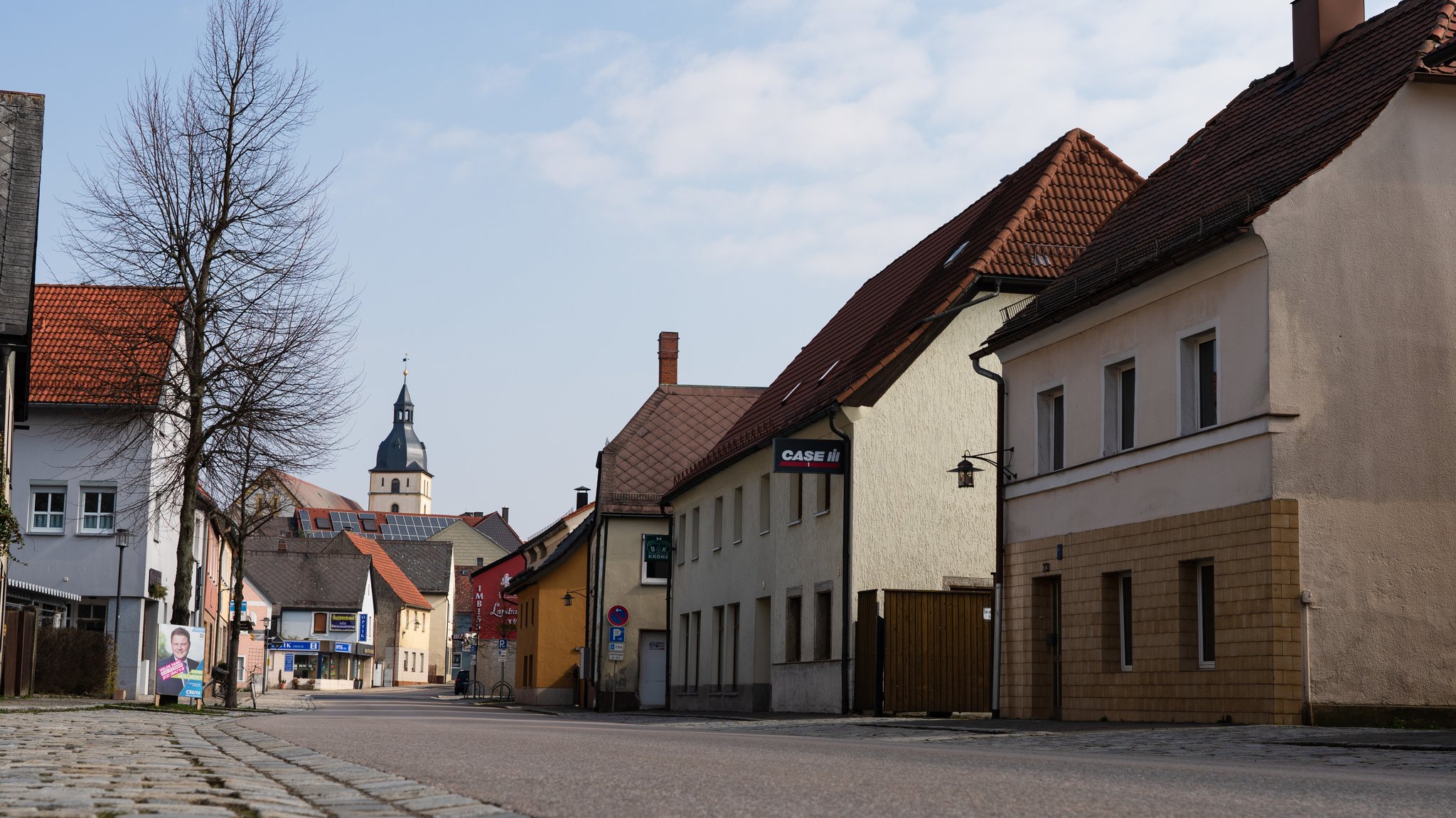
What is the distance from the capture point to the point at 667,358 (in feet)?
178

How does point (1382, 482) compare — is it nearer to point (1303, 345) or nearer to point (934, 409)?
point (1303, 345)

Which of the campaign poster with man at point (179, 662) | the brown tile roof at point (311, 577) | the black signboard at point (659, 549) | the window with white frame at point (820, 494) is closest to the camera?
the campaign poster with man at point (179, 662)

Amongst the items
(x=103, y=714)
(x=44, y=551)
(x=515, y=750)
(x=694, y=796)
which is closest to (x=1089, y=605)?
(x=515, y=750)

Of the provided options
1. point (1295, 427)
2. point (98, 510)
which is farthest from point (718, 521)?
point (1295, 427)

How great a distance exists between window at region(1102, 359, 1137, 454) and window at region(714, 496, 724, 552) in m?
17.2

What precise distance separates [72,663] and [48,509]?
24.1 ft

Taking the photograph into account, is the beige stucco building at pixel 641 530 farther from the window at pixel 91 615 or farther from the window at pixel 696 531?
the window at pixel 91 615

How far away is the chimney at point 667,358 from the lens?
54.1 m

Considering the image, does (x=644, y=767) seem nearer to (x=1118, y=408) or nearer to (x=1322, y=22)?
(x=1118, y=408)

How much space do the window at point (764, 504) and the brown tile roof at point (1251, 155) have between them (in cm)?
1008

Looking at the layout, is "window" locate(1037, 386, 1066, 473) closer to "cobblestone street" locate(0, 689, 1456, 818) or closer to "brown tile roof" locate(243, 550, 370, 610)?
"cobblestone street" locate(0, 689, 1456, 818)

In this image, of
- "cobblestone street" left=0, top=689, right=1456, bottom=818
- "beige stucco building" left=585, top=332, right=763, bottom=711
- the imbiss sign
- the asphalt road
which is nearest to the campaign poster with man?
"cobblestone street" left=0, top=689, right=1456, bottom=818

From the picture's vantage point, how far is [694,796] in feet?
25.3

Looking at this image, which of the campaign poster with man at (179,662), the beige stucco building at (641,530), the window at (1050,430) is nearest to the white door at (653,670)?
the beige stucco building at (641,530)
